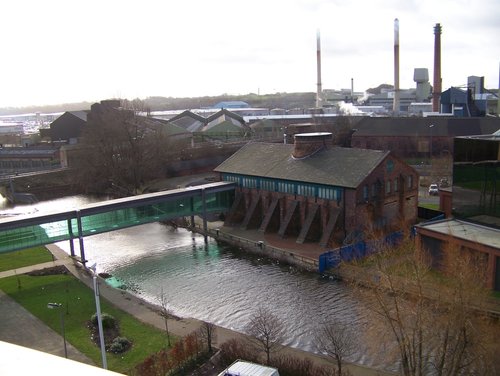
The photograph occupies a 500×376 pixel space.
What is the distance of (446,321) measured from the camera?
53.4 ft

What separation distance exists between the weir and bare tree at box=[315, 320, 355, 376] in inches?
654

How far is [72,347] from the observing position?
21672mm

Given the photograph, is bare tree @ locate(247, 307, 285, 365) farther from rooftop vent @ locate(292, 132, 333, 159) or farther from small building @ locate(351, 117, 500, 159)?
small building @ locate(351, 117, 500, 159)

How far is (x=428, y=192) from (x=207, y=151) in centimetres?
3752

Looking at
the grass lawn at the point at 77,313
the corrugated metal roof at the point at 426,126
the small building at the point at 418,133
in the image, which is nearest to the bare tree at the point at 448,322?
the grass lawn at the point at 77,313

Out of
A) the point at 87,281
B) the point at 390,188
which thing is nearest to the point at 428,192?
the point at 390,188

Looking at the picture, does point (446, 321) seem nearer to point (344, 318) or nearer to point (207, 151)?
point (344, 318)

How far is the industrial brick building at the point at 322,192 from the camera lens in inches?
1400

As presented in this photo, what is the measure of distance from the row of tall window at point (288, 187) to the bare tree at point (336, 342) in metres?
13.2

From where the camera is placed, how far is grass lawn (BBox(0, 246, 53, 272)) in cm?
3362

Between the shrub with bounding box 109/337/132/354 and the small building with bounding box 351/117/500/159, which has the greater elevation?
the small building with bounding box 351/117/500/159

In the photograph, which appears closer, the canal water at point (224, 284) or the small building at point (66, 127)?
the canal water at point (224, 284)

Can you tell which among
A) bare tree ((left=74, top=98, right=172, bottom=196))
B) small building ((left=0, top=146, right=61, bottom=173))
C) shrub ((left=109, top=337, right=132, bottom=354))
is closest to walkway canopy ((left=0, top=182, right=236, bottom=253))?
shrub ((left=109, top=337, right=132, bottom=354))

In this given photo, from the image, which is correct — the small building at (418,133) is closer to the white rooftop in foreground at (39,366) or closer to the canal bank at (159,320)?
the canal bank at (159,320)
